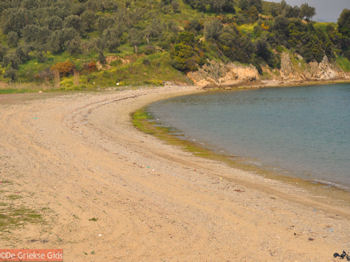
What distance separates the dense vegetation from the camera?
56.5m

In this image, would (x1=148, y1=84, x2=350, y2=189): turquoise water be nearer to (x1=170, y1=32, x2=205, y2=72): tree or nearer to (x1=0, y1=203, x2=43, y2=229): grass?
(x1=0, y1=203, x2=43, y2=229): grass

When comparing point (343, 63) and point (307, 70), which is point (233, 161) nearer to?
point (307, 70)

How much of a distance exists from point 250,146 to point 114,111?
53.9ft

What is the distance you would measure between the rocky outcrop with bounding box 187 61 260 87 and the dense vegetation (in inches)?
74.5

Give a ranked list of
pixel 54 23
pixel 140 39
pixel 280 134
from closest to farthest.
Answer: pixel 280 134 → pixel 140 39 → pixel 54 23

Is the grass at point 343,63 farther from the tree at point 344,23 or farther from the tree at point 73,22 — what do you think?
Answer: the tree at point 73,22

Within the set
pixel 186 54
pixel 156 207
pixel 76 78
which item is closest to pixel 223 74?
pixel 186 54

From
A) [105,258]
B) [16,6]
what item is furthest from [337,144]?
[16,6]

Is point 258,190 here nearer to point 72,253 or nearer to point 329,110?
point 72,253

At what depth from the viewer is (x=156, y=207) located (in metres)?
8.30

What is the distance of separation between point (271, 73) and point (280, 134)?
204ft

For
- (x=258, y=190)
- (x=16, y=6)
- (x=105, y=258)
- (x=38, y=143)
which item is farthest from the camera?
(x=16, y=6)

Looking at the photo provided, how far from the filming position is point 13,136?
53.5 ft

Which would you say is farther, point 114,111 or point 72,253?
point 114,111
